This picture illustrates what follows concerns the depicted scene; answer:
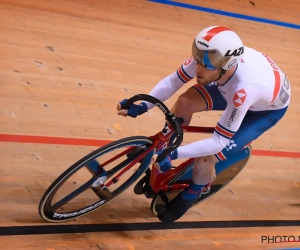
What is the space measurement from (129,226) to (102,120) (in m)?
0.99

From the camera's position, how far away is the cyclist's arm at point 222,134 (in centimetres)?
241

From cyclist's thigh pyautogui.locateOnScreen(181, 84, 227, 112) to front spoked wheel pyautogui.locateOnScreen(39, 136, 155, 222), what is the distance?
1.20 ft

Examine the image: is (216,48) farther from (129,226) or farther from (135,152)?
(129,226)

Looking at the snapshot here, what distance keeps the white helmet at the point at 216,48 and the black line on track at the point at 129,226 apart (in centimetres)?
120

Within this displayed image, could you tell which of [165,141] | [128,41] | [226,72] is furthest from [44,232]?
[128,41]

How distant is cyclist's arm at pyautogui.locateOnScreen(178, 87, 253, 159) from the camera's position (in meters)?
2.41

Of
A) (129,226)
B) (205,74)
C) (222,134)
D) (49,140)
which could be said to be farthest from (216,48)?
(49,140)

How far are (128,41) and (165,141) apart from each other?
224 centimetres

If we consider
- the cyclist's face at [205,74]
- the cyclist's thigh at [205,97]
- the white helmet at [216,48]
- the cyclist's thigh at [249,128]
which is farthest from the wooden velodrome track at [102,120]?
the white helmet at [216,48]

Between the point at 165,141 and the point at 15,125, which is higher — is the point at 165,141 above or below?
above

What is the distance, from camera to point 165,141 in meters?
2.61

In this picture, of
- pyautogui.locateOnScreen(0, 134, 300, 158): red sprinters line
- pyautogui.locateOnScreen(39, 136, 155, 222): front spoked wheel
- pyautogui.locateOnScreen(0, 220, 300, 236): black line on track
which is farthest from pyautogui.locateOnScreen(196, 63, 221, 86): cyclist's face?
pyautogui.locateOnScreen(0, 134, 300, 158): red sprinters line

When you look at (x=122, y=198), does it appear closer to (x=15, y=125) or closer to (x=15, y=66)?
(x=15, y=125)

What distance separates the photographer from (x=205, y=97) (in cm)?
275
